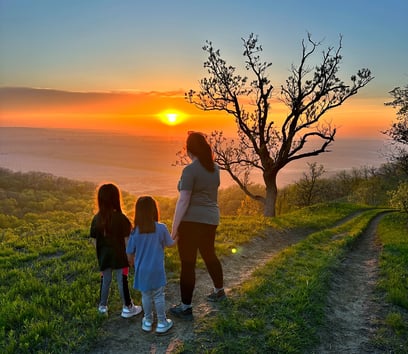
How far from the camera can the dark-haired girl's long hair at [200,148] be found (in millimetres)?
5555

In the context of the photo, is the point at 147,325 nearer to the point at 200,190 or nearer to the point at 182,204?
the point at 182,204

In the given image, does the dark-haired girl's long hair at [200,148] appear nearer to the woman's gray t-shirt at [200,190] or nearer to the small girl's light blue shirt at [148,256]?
the woman's gray t-shirt at [200,190]

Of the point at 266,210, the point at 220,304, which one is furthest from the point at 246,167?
the point at 220,304

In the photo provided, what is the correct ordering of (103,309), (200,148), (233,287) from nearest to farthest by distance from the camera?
(200,148)
(103,309)
(233,287)

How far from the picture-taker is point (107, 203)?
5.40m

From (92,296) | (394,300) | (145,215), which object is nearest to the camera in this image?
(145,215)

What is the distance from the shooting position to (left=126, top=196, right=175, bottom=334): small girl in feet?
17.1

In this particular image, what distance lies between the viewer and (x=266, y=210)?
71.3 ft

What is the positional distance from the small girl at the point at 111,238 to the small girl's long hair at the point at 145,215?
44 cm

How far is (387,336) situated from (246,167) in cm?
1669

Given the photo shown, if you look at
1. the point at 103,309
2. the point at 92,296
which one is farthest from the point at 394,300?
the point at 92,296

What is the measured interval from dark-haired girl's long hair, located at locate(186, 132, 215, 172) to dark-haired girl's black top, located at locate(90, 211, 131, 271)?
1.54 meters

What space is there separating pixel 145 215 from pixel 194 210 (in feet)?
2.77

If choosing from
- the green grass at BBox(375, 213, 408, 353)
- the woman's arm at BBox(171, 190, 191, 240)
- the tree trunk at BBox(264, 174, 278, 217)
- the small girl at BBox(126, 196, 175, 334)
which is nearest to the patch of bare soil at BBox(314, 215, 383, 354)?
the green grass at BBox(375, 213, 408, 353)
